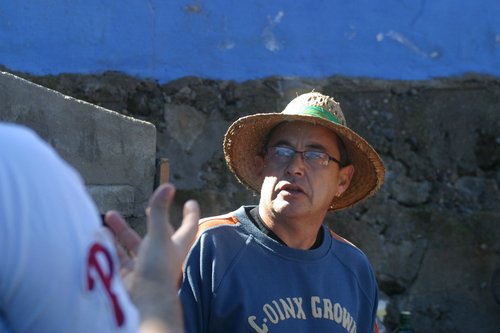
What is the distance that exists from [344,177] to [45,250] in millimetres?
2342

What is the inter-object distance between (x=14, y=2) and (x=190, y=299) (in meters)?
2.97

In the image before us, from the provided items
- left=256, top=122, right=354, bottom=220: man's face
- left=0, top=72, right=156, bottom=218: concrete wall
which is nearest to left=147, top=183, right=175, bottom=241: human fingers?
left=256, top=122, right=354, bottom=220: man's face

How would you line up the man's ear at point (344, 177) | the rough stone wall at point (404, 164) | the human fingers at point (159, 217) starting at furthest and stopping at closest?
the rough stone wall at point (404, 164) < the man's ear at point (344, 177) < the human fingers at point (159, 217)

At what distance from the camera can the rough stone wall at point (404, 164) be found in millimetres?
5320

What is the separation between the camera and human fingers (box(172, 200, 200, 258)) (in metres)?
1.46

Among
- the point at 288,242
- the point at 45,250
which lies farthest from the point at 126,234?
the point at 288,242

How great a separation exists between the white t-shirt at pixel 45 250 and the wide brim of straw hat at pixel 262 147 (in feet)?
6.69

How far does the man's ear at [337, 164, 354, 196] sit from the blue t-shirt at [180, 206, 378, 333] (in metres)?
0.31

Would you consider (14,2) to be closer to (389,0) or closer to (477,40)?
(389,0)

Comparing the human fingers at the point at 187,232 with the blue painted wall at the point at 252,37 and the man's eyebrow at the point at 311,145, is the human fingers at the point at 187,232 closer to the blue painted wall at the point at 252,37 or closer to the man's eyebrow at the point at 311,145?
the man's eyebrow at the point at 311,145

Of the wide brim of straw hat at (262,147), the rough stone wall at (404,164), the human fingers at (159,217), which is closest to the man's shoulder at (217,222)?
the wide brim of straw hat at (262,147)

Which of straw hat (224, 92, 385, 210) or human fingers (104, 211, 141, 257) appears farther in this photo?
straw hat (224, 92, 385, 210)

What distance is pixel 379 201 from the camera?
5465 millimetres

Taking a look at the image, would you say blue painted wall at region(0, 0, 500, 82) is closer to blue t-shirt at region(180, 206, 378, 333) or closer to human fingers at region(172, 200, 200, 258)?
blue t-shirt at region(180, 206, 378, 333)
